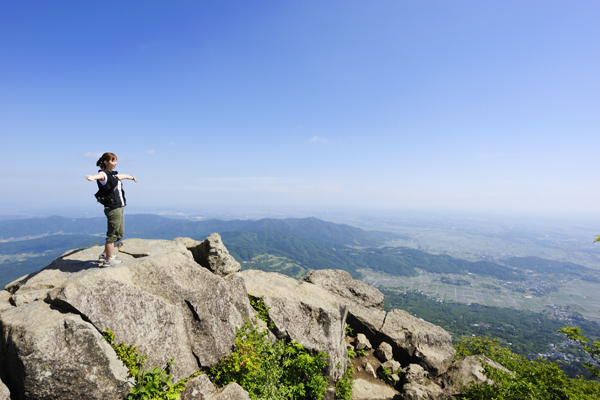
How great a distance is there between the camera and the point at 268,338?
11.3 m

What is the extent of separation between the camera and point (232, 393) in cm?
827

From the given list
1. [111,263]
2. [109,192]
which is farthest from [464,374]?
[109,192]

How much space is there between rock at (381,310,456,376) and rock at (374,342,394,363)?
0.57m

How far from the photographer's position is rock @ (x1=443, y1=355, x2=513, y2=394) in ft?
46.5

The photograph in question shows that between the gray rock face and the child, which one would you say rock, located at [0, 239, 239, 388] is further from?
the child

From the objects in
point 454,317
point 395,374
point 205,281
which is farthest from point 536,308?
point 205,281

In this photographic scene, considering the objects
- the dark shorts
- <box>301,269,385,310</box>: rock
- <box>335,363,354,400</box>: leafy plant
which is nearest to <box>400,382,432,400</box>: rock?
<box>335,363,354,400</box>: leafy plant

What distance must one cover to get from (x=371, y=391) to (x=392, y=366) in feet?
8.37

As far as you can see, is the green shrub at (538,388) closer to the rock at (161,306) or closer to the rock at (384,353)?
the rock at (384,353)

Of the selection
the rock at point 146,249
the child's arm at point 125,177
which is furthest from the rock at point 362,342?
the child's arm at point 125,177

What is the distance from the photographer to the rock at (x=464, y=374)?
14.2m

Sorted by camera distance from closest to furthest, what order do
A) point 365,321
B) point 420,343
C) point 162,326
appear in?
point 162,326
point 420,343
point 365,321

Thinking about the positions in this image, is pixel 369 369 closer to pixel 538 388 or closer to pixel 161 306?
pixel 538 388

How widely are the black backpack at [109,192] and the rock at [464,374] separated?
20233 millimetres
